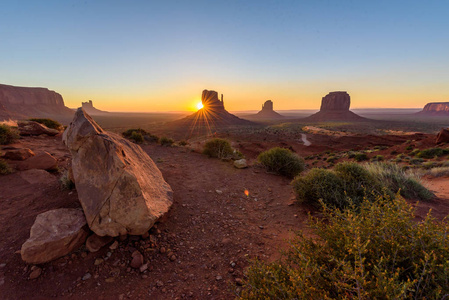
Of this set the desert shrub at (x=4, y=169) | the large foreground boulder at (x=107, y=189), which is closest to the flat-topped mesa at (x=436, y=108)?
the large foreground boulder at (x=107, y=189)

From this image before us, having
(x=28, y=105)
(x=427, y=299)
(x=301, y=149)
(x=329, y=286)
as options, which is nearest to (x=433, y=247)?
(x=427, y=299)

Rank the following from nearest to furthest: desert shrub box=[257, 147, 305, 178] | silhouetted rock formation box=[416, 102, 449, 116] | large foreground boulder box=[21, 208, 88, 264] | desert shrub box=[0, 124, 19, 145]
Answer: large foreground boulder box=[21, 208, 88, 264], desert shrub box=[0, 124, 19, 145], desert shrub box=[257, 147, 305, 178], silhouetted rock formation box=[416, 102, 449, 116]

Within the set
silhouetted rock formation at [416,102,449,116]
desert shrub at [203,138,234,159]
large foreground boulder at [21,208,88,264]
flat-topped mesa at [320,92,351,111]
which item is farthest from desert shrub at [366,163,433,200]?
silhouetted rock formation at [416,102,449,116]

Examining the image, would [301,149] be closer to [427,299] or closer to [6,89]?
[427,299]

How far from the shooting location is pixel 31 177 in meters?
5.55

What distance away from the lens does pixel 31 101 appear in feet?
346

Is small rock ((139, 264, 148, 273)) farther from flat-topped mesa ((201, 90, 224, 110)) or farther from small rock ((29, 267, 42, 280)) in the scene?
flat-topped mesa ((201, 90, 224, 110))

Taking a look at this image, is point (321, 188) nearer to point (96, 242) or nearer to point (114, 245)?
point (114, 245)

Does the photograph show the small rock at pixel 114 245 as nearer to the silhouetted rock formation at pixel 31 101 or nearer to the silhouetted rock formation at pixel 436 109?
the silhouetted rock formation at pixel 31 101

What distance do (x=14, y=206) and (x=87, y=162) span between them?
241 centimetres

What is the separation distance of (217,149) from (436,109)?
241 metres

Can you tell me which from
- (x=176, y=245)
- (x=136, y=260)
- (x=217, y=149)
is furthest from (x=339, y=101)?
(x=136, y=260)

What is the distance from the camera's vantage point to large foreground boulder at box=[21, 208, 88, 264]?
2816 millimetres

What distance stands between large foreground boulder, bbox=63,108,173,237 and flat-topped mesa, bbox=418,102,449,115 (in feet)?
786
